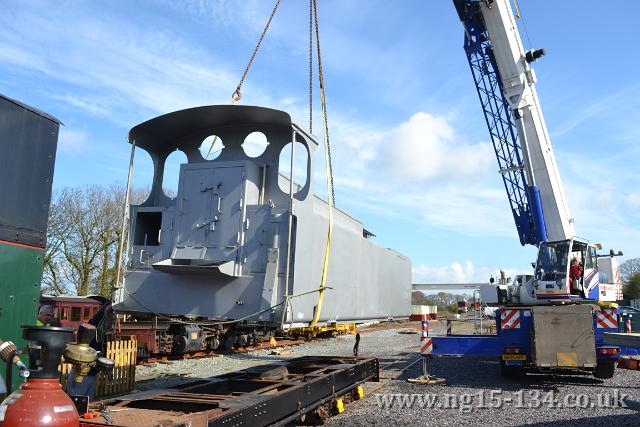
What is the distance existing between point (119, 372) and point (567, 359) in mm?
8077

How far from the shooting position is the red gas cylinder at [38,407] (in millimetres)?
2666

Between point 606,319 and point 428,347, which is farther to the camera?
point 428,347

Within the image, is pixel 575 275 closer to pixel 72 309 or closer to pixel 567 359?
pixel 567 359

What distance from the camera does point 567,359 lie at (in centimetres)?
896

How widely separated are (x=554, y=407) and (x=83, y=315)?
12891 mm

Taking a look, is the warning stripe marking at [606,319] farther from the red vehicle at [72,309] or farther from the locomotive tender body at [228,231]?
the red vehicle at [72,309]

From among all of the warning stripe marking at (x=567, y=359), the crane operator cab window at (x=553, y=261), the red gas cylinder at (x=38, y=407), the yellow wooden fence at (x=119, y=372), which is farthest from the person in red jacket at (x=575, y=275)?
the red gas cylinder at (x=38, y=407)

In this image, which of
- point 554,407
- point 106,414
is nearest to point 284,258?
point 106,414

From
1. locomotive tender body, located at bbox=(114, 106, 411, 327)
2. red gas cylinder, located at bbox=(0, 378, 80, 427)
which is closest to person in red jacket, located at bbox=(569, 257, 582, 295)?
locomotive tender body, located at bbox=(114, 106, 411, 327)

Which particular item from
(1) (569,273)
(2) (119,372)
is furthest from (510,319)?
(2) (119,372)

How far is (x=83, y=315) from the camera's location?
14.9 meters

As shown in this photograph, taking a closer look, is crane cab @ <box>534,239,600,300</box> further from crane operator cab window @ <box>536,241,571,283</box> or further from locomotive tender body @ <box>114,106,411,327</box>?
locomotive tender body @ <box>114,106,411,327</box>

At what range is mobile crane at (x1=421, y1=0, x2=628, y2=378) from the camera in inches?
359

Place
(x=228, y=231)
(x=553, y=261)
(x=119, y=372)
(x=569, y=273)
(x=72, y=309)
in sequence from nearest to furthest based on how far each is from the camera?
(x=228, y=231)
(x=119, y=372)
(x=569, y=273)
(x=553, y=261)
(x=72, y=309)
